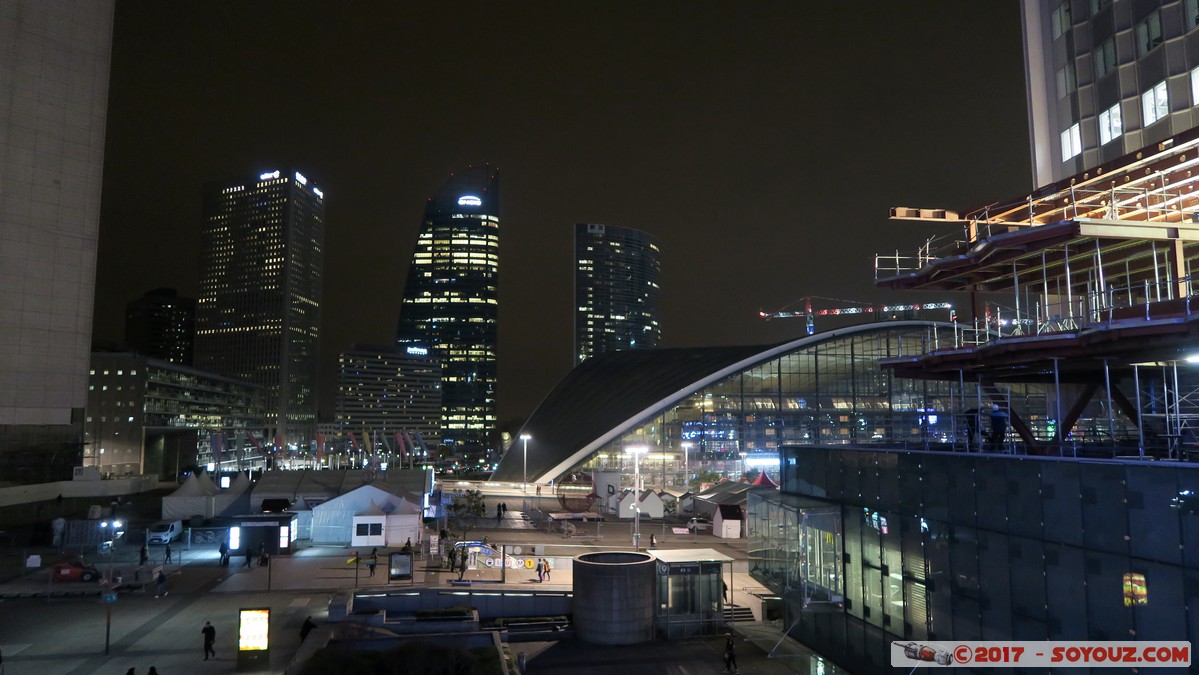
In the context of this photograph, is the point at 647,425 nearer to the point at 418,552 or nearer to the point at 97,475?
the point at 418,552

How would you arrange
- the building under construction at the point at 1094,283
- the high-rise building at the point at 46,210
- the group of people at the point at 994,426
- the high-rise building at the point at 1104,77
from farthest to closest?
the high-rise building at the point at 46,210, the high-rise building at the point at 1104,77, the group of people at the point at 994,426, the building under construction at the point at 1094,283

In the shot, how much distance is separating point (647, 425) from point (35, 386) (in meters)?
58.1

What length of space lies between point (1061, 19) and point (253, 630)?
4355 cm

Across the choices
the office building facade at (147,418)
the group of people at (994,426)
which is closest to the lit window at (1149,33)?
the group of people at (994,426)

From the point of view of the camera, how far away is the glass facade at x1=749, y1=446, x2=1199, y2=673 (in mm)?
12109

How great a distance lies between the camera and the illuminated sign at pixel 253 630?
2005 cm

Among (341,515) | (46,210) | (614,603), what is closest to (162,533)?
(341,515)

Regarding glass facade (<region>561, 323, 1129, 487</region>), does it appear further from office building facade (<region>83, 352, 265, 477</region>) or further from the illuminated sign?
office building facade (<region>83, 352, 265, 477</region>)

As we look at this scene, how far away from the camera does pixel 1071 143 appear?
36375mm

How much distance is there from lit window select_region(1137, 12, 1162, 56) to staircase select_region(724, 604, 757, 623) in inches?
1122

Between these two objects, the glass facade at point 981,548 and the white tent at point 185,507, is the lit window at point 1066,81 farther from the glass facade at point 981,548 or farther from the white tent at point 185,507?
the white tent at point 185,507

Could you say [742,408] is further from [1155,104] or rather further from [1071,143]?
[1155,104]

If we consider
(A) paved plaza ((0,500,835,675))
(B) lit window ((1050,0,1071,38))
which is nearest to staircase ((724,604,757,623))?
(A) paved plaza ((0,500,835,675))

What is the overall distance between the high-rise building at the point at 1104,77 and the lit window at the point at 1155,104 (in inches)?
1.6
